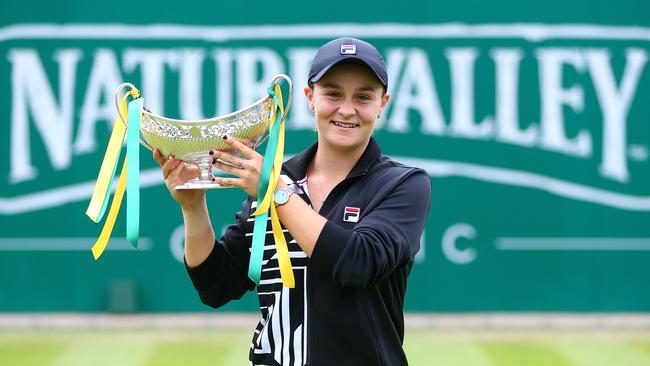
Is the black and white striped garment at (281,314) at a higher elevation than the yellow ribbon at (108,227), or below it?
below

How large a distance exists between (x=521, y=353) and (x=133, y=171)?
4702 mm

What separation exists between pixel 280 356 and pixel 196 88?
532 centimetres

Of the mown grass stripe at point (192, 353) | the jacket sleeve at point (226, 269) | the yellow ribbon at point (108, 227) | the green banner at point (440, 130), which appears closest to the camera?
the yellow ribbon at point (108, 227)

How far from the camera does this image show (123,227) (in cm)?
763

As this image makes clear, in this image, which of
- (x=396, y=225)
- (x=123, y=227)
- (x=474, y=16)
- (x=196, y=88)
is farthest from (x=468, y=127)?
(x=396, y=225)

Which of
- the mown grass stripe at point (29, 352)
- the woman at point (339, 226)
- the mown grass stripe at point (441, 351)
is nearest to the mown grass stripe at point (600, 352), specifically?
the mown grass stripe at point (441, 351)

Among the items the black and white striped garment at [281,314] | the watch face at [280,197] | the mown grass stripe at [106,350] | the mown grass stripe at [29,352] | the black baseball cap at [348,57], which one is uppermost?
the black baseball cap at [348,57]

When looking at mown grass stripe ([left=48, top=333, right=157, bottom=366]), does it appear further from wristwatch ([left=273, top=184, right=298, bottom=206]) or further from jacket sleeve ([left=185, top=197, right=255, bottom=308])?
wristwatch ([left=273, top=184, right=298, bottom=206])

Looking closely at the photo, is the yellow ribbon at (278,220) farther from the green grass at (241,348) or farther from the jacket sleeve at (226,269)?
the green grass at (241,348)

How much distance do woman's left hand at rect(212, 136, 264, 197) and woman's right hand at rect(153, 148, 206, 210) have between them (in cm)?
15

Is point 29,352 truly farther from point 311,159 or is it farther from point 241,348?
point 311,159

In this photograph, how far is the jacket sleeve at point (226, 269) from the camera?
9.11ft

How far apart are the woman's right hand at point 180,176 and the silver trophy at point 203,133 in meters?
0.02

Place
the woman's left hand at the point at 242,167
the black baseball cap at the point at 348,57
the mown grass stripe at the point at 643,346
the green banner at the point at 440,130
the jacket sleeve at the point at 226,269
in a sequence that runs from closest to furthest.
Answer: the woman's left hand at the point at 242,167
the black baseball cap at the point at 348,57
the jacket sleeve at the point at 226,269
the mown grass stripe at the point at 643,346
the green banner at the point at 440,130
